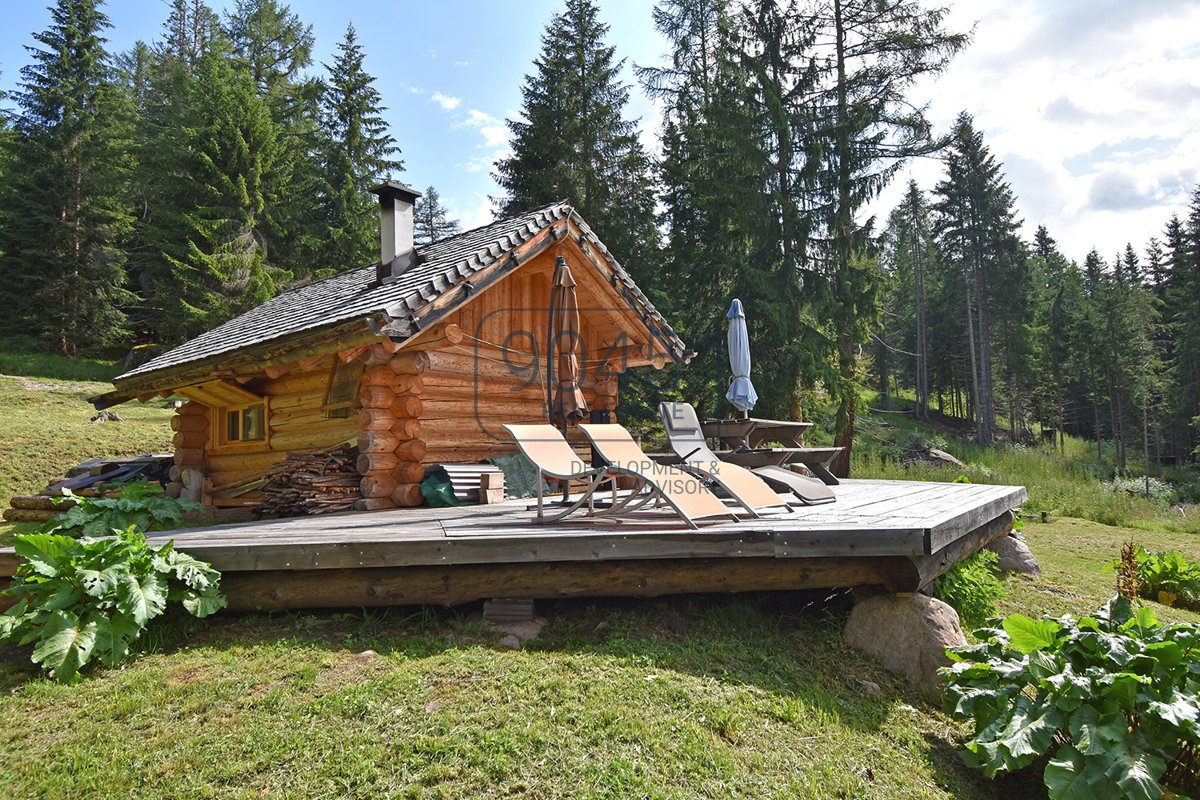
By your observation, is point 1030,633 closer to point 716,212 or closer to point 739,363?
point 739,363

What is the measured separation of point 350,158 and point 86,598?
71.6 feet

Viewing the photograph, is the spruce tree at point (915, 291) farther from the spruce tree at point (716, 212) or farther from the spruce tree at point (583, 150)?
the spruce tree at point (583, 150)

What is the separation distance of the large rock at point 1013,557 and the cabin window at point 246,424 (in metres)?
9.57

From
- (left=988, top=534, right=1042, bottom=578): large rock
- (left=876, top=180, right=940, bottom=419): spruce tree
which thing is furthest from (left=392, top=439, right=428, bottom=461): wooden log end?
(left=876, top=180, right=940, bottom=419): spruce tree

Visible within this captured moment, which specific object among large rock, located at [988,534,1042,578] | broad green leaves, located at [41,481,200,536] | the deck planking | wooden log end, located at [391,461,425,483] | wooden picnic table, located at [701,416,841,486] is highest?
wooden picnic table, located at [701,416,841,486]

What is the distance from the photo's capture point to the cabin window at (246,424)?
9227mm

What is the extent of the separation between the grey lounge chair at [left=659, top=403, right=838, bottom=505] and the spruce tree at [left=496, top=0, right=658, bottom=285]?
42.9ft

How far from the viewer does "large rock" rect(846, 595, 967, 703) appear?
3822mm

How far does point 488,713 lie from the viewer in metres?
2.92

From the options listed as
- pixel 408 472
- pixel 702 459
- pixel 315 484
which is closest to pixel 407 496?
pixel 408 472

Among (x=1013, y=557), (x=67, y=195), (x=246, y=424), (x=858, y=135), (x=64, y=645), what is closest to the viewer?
(x=64, y=645)

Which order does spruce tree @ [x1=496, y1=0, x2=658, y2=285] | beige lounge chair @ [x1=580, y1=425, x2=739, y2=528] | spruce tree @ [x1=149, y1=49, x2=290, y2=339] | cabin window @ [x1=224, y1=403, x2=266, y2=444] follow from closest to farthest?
beige lounge chair @ [x1=580, y1=425, x2=739, y2=528] → cabin window @ [x1=224, y1=403, x2=266, y2=444] → spruce tree @ [x1=496, y1=0, x2=658, y2=285] → spruce tree @ [x1=149, y1=49, x2=290, y2=339]

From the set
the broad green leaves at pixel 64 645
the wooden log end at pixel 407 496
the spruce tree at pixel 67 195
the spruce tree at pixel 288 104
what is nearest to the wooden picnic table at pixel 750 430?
the wooden log end at pixel 407 496

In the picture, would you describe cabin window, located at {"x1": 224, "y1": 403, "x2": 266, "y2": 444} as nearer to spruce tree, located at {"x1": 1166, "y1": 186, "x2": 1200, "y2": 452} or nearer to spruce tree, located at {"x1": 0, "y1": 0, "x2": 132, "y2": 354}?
spruce tree, located at {"x1": 0, "y1": 0, "x2": 132, "y2": 354}
